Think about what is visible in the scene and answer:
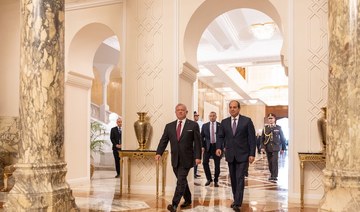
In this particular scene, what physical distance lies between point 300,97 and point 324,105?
408 mm

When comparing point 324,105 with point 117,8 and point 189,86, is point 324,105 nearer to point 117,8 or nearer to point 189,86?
point 189,86

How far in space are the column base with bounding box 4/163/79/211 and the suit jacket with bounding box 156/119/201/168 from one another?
1.72 meters

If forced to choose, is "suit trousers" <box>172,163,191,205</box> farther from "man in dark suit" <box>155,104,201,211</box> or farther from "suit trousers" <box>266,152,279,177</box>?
"suit trousers" <box>266,152,279,177</box>

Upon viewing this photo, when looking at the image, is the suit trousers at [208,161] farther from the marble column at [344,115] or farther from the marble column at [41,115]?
the marble column at [344,115]

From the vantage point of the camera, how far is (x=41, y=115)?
15.2ft

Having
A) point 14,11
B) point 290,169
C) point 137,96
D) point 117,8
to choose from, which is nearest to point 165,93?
point 137,96

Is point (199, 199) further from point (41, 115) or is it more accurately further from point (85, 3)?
point (85, 3)

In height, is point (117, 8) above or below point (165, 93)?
above

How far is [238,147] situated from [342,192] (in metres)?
2.45

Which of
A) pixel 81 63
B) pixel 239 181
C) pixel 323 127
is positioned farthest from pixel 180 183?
pixel 81 63

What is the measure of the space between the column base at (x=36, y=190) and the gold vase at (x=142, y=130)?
119 inches

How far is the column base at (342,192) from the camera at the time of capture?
342cm

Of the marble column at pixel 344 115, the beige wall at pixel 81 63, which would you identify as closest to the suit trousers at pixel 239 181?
the marble column at pixel 344 115

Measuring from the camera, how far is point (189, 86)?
8.45 metres
